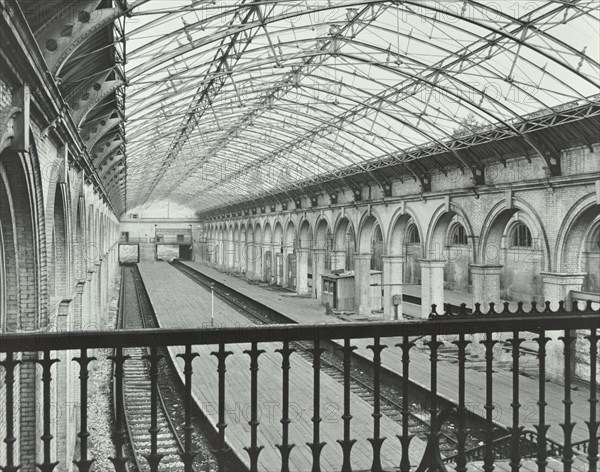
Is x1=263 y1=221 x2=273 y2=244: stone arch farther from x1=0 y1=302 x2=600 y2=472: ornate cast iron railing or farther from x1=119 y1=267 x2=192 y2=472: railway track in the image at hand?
x1=0 y1=302 x2=600 y2=472: ornate cast iron railing

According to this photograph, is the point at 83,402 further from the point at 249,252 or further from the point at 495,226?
the point at 249,252

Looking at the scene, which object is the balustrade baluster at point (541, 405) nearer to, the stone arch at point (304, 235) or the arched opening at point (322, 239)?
the arched opening at point (322, 239)

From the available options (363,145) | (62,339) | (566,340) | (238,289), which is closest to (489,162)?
(363,145)

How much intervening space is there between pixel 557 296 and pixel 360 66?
8817 millimetres

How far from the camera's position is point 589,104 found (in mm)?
13219

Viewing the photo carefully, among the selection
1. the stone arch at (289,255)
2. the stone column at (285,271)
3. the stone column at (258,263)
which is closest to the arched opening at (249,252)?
the stone column at (258,263)

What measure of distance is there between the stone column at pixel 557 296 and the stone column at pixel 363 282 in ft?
37.7

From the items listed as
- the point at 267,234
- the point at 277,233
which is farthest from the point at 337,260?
the point at 267,234

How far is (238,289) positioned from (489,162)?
23.2m

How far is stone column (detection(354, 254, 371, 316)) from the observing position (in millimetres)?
26609

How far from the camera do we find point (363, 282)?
1051 inches

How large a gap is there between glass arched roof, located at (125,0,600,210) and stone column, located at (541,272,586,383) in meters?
4.46

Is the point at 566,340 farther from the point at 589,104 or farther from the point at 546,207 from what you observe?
the point at 546,207

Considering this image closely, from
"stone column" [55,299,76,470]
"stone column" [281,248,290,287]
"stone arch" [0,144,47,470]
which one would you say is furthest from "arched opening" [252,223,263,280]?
"stone arch" [0,144,47,470]
